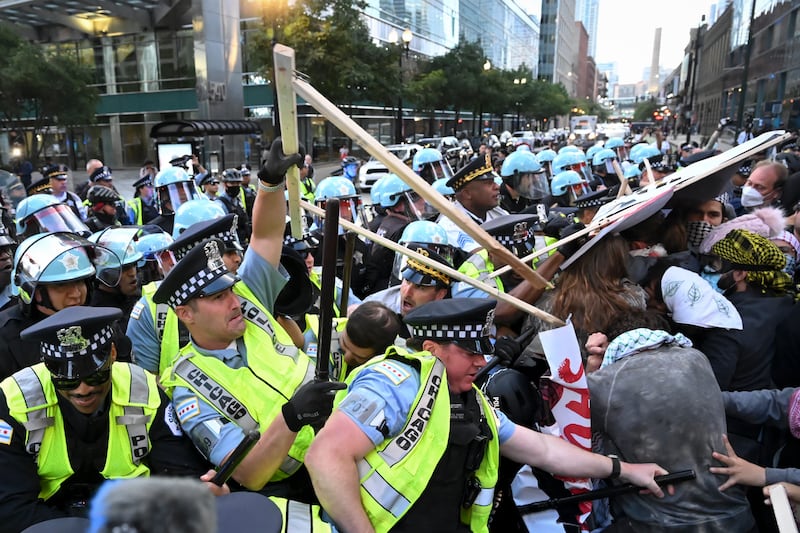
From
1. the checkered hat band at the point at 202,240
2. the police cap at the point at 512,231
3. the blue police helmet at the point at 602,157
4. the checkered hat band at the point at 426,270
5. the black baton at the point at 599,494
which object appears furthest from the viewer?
the blue police helmet at the point at 602,157

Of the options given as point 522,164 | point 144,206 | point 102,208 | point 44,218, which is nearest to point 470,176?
point 522,164

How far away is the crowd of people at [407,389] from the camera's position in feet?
6.86

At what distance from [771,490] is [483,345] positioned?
141cm

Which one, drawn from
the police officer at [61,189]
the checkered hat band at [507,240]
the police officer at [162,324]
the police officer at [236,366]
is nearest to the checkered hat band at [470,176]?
the checkered hat band at [507,240]

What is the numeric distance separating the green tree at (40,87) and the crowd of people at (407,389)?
81.6 feet

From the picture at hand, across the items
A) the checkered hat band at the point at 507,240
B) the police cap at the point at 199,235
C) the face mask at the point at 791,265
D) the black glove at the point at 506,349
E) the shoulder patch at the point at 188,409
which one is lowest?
the shoulder patch at the point at 188,409

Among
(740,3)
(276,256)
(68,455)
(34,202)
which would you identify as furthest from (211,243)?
(740,3)

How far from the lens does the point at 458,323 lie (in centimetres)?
228

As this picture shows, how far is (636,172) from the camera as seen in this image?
891 centimetres

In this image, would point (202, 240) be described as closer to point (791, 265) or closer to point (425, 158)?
point (791, 265)

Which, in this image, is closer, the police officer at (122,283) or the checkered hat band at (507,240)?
the police officer at (122,283)

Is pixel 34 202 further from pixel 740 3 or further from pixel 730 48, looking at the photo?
pixel 730 48

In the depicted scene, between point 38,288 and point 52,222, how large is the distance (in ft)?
11.9

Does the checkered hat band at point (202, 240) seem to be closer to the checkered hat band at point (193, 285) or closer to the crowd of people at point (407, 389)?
the crowd of people at point (407, 389)
